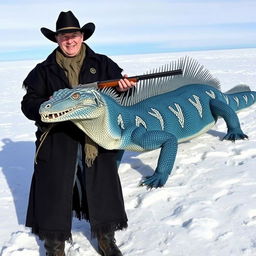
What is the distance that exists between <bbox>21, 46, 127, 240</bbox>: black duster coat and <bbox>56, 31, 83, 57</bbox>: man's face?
0.11 meters

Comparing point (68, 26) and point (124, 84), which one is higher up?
point (68, 26)

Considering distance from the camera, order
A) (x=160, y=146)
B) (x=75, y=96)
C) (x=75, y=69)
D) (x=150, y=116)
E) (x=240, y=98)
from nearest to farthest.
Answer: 1. (x=75, y=96)
2. (x=75, y=69)
3. (x=160, y=146)
4. (x=150, y=116)
5. (x=240, y=98)

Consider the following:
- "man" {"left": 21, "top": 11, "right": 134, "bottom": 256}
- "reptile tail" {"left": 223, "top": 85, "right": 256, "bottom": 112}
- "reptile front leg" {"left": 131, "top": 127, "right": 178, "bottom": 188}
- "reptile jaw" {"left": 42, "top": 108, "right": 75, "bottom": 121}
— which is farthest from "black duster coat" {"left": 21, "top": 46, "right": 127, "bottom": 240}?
"reptile tail" {"left": 223, "top": 85, "right": 256, "bottom": 112}

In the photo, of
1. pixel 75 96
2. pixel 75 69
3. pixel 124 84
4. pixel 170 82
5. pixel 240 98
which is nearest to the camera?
pixel 75 96

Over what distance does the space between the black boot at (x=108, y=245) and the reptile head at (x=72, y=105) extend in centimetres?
82

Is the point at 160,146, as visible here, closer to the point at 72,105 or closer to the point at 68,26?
the point at 72,105

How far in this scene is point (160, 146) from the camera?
A: 3.77 meters

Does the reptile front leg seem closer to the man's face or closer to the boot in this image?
the man's face

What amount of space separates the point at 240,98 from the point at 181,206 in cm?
334

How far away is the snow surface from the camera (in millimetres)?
2895

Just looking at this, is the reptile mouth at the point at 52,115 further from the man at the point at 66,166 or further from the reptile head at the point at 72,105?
the man at the point at 66,166

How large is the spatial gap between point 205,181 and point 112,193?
1.45m

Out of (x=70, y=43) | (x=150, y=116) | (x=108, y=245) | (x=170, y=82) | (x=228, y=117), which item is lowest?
(x=108, y=245)

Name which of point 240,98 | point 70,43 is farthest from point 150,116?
point 240,98
